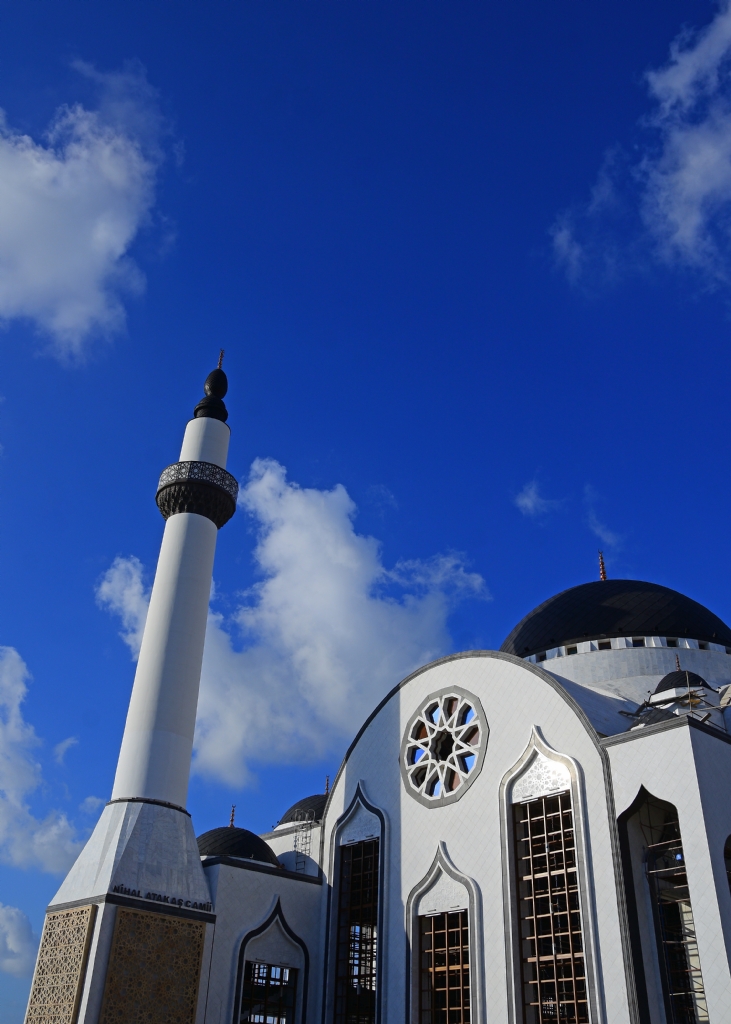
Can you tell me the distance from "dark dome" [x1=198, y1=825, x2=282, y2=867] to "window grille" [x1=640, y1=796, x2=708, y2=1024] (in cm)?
887

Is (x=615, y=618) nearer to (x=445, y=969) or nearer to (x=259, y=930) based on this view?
(x=445, y=969)

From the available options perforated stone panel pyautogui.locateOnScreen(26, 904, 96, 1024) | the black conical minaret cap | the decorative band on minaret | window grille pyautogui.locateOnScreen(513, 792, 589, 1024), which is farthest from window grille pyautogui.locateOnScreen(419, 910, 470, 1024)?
the black conical minaret cap

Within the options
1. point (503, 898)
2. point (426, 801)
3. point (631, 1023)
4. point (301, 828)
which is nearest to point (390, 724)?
point (426, 801)

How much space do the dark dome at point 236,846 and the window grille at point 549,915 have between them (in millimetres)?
6804

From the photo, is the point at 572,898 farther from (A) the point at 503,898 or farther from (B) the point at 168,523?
(B) the point at 168,523

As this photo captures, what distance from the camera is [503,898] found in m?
15.2

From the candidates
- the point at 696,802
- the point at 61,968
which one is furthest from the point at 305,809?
the point at 696,802

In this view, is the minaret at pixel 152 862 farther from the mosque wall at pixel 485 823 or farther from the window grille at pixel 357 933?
the mosque wall at pixel 485 823

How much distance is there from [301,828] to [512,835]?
6283mm

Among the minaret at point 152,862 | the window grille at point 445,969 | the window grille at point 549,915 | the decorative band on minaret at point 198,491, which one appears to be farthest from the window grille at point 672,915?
the decorative band on minaret at point 198,491

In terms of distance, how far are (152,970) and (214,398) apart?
12.9 metres

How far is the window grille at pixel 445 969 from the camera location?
1535 centimetres

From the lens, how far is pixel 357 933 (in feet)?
61.2

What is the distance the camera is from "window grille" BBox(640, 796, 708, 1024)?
→ 13.0m
